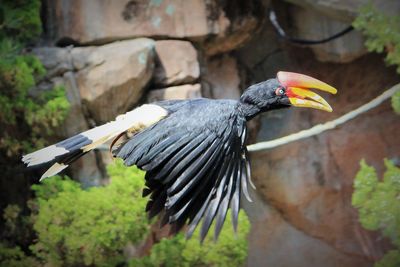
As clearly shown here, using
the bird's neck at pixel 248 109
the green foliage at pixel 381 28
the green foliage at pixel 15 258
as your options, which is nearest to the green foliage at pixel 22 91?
the green foliage at pixel 15 258

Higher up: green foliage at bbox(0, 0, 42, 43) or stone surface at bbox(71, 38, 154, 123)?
green foliage at bbox(0, 0, 42, 43)

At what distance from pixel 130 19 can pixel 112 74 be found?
0.30m

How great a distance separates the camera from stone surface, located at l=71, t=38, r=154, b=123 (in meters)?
2.70

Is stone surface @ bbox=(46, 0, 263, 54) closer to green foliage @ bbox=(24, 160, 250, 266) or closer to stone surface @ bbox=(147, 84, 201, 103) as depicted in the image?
stone surface @ bbox=(147, 84, 201, 103)

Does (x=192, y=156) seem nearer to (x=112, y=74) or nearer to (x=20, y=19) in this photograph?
(x=112, y=74)

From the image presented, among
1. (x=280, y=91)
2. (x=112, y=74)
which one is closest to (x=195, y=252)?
(x=112, y=74)

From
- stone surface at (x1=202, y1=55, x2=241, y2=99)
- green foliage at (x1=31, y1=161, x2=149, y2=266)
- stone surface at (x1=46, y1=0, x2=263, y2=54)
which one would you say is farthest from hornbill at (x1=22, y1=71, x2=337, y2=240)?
stone surface at (x1=202, y1=55, x2=241, y2=99)

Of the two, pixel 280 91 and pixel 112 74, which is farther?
pixel 112 74

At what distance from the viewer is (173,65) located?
Result: 9.28 feet

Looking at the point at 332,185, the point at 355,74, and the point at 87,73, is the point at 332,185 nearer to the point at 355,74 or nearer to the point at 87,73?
the point at 355,74

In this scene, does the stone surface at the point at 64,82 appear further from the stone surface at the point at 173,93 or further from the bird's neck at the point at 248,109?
the bird's neck at the point at 248,109

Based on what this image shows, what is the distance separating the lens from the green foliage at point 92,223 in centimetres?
247

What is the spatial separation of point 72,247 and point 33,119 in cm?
57

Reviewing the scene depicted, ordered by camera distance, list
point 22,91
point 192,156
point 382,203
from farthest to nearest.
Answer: point 22,91 < point 382,203 < point 192,156
